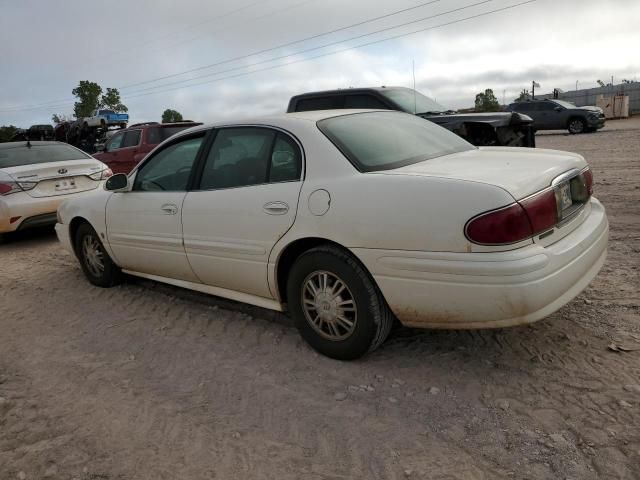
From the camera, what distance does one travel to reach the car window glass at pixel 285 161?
131 inches

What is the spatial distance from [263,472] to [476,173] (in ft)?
5.90

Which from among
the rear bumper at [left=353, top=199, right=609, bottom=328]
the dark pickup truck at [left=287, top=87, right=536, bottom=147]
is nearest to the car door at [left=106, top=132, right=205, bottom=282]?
the rear bumper at [left=353, top=199, right=609, bottom=328]

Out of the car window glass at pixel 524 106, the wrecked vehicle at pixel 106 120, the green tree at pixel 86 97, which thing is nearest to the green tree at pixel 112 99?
the green tree at pixel 86 97

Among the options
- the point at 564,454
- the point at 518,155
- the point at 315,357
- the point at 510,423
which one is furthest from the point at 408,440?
the point at 518,155

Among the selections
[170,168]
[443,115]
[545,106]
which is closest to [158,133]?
[443,115]

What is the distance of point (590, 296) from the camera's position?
12.8 feet

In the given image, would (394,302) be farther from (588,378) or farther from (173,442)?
(173,442)

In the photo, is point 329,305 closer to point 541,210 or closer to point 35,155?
point 541,210

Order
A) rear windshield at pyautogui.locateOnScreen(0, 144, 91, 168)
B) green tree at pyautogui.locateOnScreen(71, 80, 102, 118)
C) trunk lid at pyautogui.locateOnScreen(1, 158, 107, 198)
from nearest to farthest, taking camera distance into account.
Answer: trunk lid at pyautogui.locateOnScreen(1, 158, 107, 198) < rear windshield at pyautogui.locateOnScreen(0, 144, 91, 168) < green tree at pyautogui.locateOnScreen(71, 80, 102, 118)

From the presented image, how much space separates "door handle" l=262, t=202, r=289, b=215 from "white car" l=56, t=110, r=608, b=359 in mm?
10

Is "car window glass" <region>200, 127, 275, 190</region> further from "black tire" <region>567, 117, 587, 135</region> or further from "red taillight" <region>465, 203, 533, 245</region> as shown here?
"black tire" <region>567, 117, 587, 135</region>

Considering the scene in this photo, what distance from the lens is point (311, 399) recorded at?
290cm

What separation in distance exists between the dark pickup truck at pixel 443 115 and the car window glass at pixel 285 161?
484cm

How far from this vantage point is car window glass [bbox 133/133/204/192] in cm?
410
